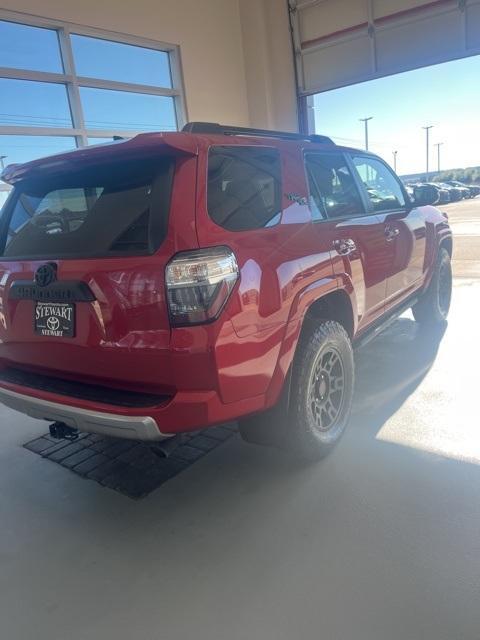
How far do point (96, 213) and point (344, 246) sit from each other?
4.71 feet

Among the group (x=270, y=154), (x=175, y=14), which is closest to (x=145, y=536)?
(x=270, y=154)

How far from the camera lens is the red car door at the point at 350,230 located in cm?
273

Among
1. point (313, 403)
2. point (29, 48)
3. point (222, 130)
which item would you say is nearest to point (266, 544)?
point (313, 403)

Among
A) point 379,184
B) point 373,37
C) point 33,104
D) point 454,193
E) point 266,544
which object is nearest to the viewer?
point 266,544

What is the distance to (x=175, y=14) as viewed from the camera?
23.7ft

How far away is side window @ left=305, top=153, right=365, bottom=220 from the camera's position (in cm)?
274

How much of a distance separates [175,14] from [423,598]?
318 inches

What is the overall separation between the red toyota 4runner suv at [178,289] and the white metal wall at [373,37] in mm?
5544

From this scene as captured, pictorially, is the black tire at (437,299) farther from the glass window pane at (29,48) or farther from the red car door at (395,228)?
the glass window pane at (29,48)

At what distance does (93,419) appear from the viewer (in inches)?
77.8

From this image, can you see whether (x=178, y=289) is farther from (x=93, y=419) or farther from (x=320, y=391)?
(x=320, y=391)

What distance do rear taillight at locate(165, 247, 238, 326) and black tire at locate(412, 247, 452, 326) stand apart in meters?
3.28

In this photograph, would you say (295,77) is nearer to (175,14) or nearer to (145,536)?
(175,14)

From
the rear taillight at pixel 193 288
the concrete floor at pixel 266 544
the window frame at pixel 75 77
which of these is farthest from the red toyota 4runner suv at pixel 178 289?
the window frame at pixel 75 77
